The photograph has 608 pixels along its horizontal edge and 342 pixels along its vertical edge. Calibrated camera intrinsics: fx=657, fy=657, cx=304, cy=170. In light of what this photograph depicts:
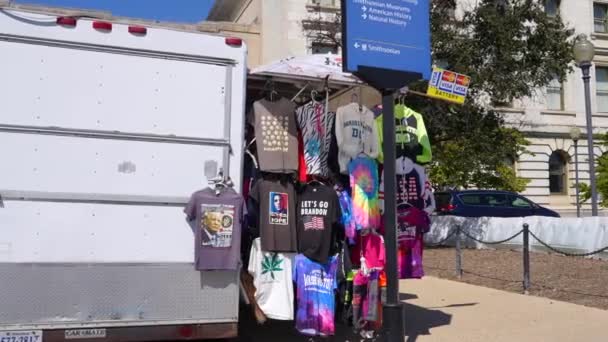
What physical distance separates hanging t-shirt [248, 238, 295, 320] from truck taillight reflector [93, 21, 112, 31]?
2272mm

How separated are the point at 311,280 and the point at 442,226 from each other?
13.3 m

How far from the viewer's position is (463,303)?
960cm

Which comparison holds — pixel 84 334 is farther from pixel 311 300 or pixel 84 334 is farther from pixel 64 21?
pixel 64 21

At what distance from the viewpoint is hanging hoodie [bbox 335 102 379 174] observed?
6.64 metres

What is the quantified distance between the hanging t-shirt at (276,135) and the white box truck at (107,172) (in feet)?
2.48

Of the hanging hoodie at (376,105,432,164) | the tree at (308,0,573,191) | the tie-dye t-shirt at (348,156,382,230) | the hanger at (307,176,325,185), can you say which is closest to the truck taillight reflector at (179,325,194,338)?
the hanger at (307,176,325,185)

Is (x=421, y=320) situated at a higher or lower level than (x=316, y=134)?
lower

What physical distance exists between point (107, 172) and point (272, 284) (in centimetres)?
187

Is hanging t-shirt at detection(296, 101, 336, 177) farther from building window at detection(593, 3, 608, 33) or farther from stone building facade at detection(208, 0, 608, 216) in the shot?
building window at detection(593, 3, 608, 33)

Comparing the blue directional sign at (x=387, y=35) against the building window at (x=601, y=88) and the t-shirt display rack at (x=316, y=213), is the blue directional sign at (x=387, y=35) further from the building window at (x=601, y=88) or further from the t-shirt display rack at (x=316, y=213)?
the building window at (x=601, y=88)

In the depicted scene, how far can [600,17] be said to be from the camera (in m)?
40.3

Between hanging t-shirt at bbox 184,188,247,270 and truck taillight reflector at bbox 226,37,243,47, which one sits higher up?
truck taillight reflector at bbox 226,37,243,47

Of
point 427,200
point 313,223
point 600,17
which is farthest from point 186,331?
point 600,17

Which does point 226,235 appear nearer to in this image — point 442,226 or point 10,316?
point 10,316
